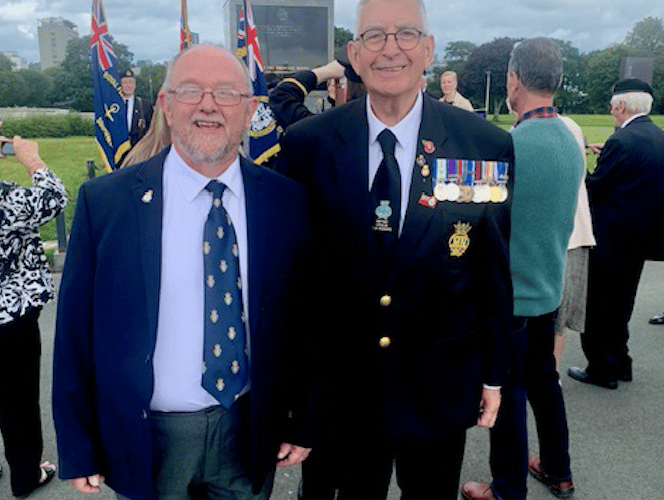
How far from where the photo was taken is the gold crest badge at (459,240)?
1.90m

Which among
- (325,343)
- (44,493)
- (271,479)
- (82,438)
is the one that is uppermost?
(325,343)

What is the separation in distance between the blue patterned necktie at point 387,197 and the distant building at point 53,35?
693ft

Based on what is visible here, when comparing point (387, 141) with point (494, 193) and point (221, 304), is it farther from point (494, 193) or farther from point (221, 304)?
point (221, 304)

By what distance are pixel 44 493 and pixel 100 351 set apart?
1867 millimetres

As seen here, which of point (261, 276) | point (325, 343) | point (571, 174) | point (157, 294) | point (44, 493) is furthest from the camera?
point (44, 493)

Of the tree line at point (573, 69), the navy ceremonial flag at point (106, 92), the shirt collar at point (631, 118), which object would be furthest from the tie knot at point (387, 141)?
the tree line at point (573, 69)

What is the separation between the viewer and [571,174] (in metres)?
2.57

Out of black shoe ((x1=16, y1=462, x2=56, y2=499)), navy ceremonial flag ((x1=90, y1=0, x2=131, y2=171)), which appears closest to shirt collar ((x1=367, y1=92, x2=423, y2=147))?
black shoe ((x1=16, y1=462, x2=56, y2=499))

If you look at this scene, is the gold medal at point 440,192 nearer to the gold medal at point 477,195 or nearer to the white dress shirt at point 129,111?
the gold medal at point 477,195

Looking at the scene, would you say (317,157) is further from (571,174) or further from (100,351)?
(571,174)

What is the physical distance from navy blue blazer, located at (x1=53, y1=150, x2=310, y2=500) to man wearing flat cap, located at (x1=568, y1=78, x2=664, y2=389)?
3.04 meters

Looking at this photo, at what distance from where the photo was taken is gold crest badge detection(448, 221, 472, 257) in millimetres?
1896

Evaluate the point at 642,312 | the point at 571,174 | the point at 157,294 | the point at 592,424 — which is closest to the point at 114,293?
the point at 157,294

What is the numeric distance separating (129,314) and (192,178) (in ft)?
1.36
